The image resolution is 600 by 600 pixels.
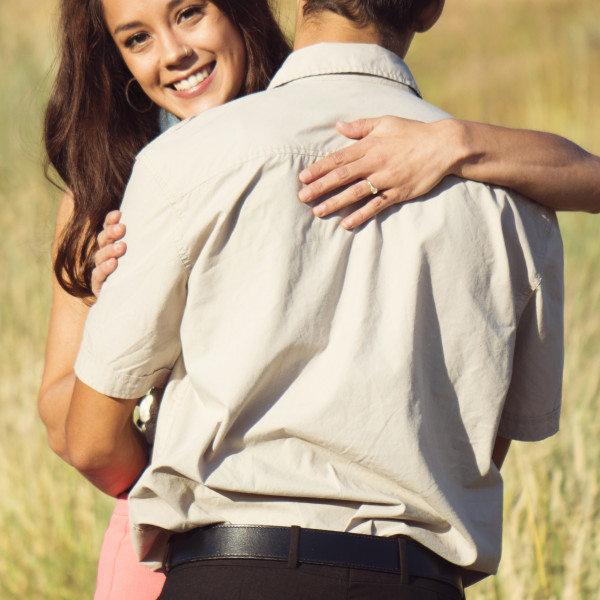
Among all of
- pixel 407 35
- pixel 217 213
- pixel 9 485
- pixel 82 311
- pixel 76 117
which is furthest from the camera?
pixel 9 485

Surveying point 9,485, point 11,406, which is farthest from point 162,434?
point 11,406

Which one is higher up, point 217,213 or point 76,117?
point 76,117

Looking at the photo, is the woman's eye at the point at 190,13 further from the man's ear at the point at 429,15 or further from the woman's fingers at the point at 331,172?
the woman's fingers at the point at 331,172

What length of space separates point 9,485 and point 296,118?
10.2 feet

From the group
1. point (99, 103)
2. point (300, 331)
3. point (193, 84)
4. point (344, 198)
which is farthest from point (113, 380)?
point (99, 103)

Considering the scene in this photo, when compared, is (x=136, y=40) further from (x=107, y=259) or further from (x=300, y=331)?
(x=300, y=331)

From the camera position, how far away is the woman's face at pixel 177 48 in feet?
6.72

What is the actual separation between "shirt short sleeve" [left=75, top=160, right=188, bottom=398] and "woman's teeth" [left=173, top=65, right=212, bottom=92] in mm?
851

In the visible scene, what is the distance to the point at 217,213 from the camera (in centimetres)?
125

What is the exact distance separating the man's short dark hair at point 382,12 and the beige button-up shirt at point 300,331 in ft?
0.23

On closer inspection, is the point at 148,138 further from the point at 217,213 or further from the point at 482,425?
the point at 482,425

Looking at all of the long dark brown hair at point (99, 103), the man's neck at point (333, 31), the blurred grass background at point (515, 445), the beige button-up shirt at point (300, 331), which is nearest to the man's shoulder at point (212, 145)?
the beige button-up shirt at point (300, 331)

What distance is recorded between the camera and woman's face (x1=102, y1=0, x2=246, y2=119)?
2.05m

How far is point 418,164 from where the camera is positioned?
134cm
